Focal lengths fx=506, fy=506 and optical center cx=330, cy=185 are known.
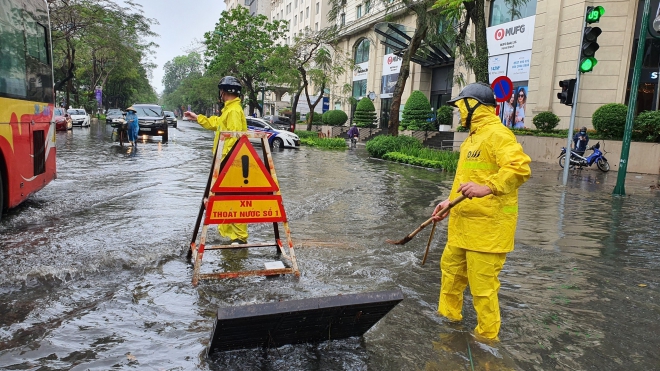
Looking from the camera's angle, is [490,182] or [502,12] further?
[502,12]

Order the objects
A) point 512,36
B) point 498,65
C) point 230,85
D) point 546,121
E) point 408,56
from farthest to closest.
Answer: point 498,65 → point 512,36 → point 546,121 → point 408,56 → point 230,85

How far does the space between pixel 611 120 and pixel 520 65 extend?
303 inches

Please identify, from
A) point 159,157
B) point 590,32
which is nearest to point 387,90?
point 159,157

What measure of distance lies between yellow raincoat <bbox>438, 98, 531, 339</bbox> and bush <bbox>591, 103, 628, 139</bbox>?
1790cm

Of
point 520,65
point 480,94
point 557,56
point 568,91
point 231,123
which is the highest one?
point 557,56

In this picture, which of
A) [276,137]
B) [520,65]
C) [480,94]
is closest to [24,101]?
[480,94]

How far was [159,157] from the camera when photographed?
56.9 ft

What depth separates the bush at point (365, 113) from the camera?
38.7 meters

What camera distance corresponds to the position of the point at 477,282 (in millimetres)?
3529

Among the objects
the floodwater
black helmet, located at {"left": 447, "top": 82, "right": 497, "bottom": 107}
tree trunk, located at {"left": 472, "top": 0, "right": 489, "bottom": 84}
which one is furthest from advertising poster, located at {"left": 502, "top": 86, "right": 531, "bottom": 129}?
black helmet, located at {"left": 447, "top": 82, "right": 497, "bottom": 107}

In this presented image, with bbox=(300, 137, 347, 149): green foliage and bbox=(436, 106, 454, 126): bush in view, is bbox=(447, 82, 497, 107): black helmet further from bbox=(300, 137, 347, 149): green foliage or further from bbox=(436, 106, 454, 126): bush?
bbox=(436, 106, 454, 126): bush

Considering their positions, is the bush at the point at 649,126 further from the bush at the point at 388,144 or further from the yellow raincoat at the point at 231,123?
the yellow raincoat at the point at 231,123

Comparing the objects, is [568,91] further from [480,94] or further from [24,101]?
[24,101]

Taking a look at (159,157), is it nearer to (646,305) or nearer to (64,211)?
(64,211)
